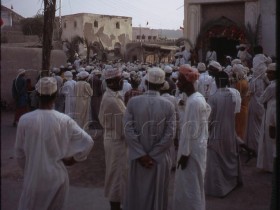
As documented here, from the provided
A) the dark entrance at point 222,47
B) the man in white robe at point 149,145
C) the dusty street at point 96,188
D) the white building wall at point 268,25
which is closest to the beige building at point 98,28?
the dark entrance at point 222,47

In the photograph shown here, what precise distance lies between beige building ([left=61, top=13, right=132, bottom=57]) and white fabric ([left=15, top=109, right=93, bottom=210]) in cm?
4720

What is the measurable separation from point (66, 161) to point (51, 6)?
656cm

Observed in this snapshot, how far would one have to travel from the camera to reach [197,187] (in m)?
5.31

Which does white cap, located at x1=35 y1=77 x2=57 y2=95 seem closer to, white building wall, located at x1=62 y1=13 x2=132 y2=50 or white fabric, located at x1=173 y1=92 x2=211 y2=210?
white fabric, located at x1=173 y1=92 x2=211 y2=210

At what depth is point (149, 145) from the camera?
5195 mm

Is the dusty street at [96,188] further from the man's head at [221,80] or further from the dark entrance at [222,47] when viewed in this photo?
the dark entrance at [222,47]

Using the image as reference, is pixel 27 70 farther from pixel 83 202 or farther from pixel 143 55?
pixel 143 55

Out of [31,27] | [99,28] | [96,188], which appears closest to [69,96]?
[96,188]

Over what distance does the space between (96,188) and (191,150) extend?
2527 millimetres

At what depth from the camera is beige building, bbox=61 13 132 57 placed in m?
52.3

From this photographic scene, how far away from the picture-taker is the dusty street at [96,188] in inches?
255

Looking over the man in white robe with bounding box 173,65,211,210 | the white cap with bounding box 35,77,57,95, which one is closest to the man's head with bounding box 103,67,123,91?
the man in white robe with bounding box 173,65,211,210

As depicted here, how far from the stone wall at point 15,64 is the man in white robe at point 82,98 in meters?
6.41

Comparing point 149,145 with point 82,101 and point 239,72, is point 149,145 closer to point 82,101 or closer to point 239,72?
point 239,72
